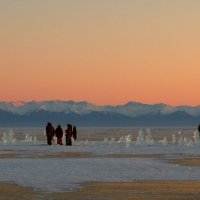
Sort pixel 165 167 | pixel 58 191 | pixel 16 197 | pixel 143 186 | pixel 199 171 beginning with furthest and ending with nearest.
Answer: pixel 165 167 < pixel 199 171 < pixel 143 186 < pixel 58 191 < pixel 16 197

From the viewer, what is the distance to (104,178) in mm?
23953

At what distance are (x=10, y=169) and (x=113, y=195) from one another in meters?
8.80

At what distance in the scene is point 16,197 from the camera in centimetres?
1852

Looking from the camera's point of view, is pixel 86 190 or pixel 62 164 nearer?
pixel 86 190

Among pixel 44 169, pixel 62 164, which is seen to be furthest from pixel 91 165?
pixel 44 169

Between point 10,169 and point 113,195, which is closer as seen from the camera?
point 113,195

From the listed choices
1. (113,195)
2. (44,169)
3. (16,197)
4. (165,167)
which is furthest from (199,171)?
(16,197)

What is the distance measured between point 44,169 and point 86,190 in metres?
6.65

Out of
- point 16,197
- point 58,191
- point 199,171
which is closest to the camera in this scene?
point 16,197

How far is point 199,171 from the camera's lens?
87.0ft

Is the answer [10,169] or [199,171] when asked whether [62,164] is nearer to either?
[10,169]

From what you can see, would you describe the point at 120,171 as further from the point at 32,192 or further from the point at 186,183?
the point at 32,192

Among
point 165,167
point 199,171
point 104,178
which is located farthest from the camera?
point 165,167

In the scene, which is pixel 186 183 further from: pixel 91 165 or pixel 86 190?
pixel 91 165
